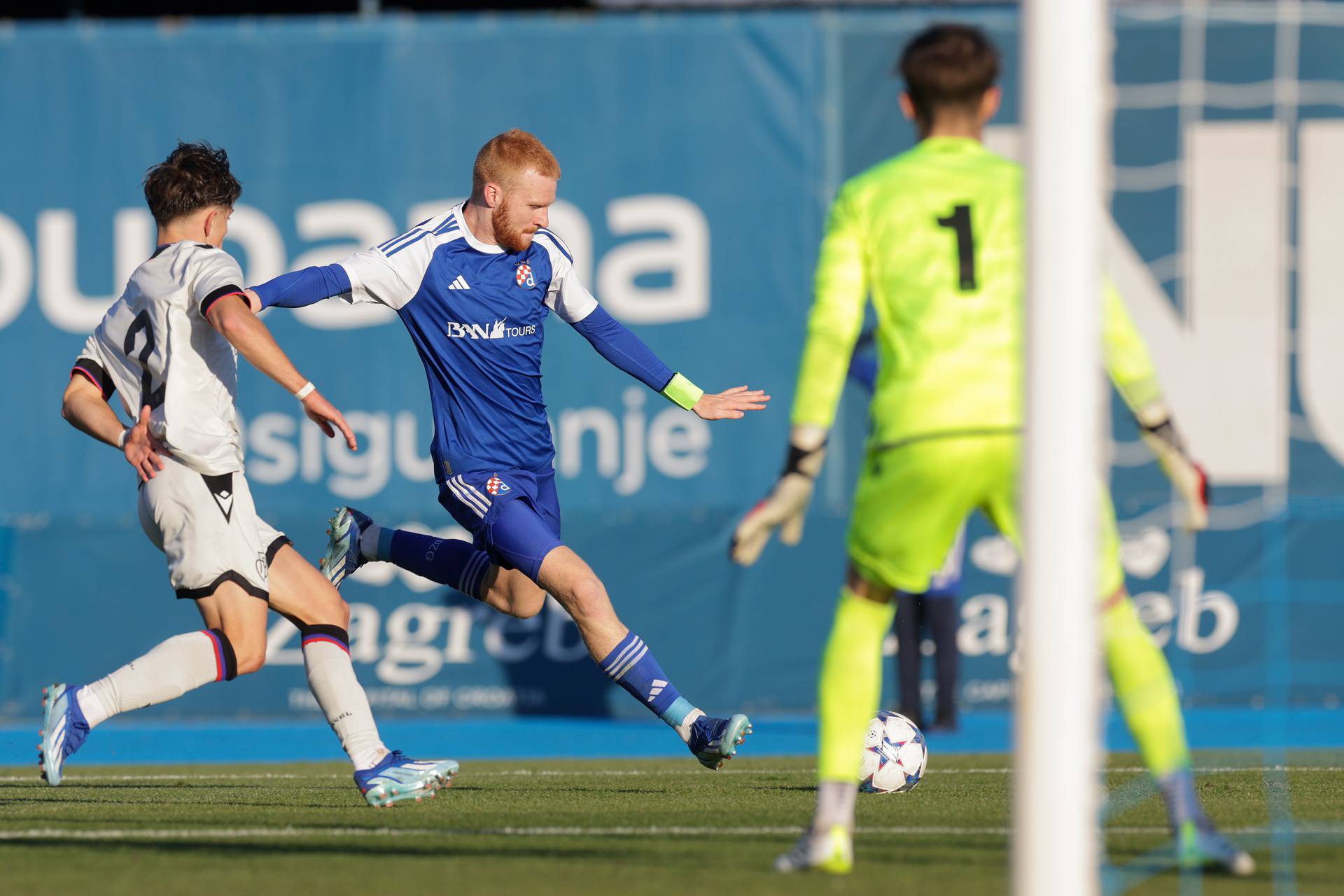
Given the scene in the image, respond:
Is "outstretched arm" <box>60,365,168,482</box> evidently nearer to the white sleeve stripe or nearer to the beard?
the beard

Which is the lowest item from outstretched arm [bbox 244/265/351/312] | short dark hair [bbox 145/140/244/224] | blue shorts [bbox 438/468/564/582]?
blue shorts [bbox 438/468/564/582]

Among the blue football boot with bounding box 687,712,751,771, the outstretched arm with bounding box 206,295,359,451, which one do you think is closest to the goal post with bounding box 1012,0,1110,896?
the outstretched arm with bounding box 206,295,359,451

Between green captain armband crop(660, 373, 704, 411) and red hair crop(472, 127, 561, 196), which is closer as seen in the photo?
red hair crop(472, 127, 561, 196)

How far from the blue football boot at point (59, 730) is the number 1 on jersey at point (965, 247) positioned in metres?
2.97

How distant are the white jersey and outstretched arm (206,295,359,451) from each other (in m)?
0.06

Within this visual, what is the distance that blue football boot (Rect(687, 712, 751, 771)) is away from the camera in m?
6.11

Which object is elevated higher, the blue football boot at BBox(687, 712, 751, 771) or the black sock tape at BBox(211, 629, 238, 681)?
the black sock tape at BBox(211, 629, 238, 681)

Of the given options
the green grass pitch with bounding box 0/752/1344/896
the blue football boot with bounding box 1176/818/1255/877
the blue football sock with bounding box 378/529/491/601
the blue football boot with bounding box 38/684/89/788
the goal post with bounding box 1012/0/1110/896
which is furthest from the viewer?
the blue football sock with bounding box 378/529/491/601

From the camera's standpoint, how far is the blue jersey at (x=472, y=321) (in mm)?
6500

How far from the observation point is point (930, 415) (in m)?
4.10

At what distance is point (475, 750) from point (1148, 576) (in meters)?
4.72

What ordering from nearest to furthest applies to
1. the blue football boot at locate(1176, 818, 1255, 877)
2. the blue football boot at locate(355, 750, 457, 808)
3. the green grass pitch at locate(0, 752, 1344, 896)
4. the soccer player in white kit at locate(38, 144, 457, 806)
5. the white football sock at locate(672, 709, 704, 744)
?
the blue football boot at locate(1176, 818, 1255, 877), the green grass pitch at locate(0, 752, 1344, 896), the soccer player in white kit at locate(38, 144, 457, 806), the blue football boot at locate(355, 750, 457, 808), the white football sock at locate(672, 709, 704, 744)

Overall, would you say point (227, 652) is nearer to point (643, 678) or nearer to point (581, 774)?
point (643, 678)

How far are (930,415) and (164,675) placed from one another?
9.04 feet
